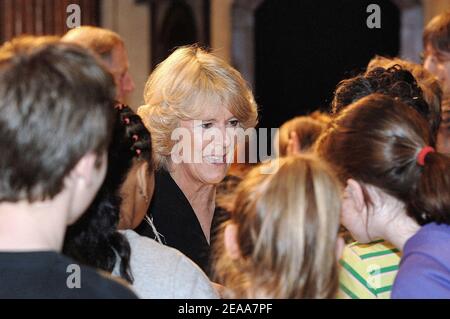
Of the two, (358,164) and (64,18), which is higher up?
(64,18)

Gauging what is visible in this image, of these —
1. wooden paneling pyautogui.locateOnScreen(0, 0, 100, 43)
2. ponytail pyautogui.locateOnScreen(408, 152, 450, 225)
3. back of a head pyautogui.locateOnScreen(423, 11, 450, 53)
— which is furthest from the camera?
wooden paneling pyautogui.locateOnScreen(0, 0, 100, 43)

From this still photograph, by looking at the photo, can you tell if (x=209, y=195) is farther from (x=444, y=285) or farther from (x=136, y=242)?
(x=444, y=285)

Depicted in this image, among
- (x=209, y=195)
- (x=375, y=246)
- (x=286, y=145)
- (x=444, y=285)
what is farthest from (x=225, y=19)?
(x=444, y=285)

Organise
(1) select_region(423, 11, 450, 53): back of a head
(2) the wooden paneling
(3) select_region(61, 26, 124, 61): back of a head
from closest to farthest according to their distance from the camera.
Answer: (1) select_region(423, 11, 450, 53): back of a head
(3) select_region(61, 26, 124, 61): back of a head
(2) the wooden paneling

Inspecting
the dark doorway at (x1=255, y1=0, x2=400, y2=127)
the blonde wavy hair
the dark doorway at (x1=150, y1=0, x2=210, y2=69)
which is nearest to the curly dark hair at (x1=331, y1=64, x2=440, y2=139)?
the blonde wavy hair

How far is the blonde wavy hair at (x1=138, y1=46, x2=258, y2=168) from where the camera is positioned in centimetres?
260

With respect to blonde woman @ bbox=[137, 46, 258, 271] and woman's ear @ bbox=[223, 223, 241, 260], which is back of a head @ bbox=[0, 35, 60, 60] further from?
blonde woman @ bbox=[137, 46, 258, 271]

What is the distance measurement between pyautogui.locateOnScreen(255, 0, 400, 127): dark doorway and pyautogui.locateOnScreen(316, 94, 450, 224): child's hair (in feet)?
13.6

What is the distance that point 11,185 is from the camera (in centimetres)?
132

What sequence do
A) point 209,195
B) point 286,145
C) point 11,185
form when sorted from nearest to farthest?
1. point 11,185
2. point 209,195
3. point 286,145

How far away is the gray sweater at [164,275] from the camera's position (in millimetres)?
1666

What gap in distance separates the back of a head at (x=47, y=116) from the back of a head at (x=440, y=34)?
221 centimetres

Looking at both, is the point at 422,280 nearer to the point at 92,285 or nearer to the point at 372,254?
the point at 372,254
